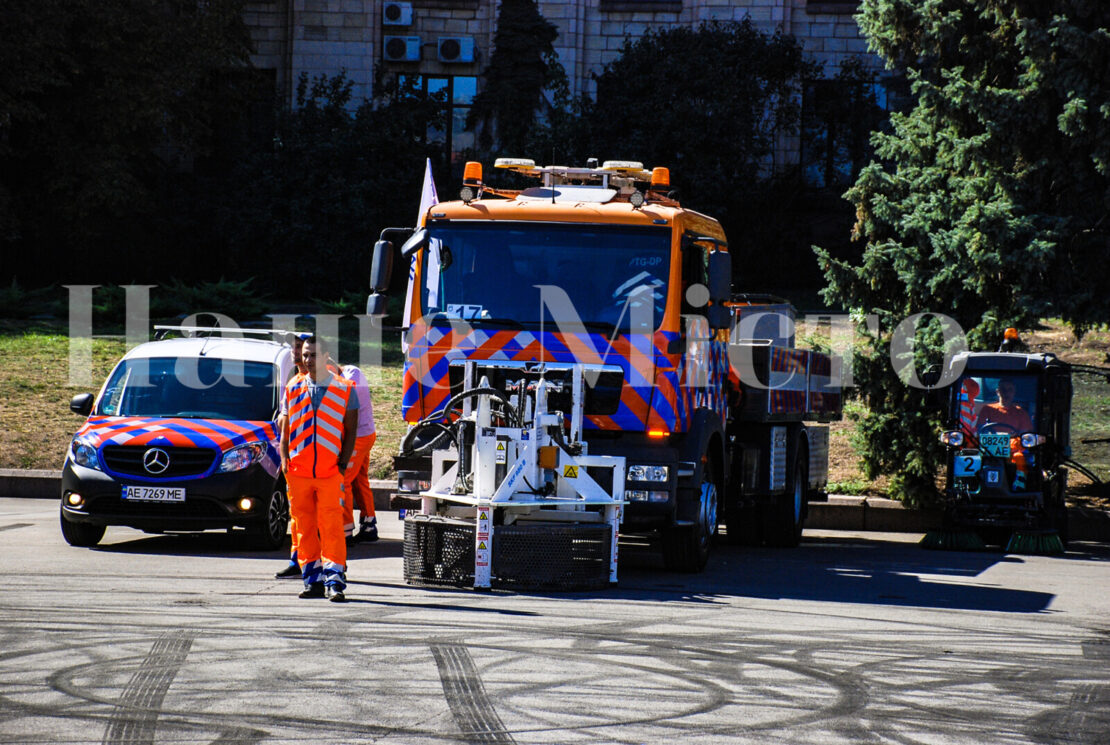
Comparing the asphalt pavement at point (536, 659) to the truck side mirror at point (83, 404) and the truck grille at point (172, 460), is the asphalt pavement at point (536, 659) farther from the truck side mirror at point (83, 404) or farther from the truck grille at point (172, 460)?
the truck side mirror at point (83, 404)

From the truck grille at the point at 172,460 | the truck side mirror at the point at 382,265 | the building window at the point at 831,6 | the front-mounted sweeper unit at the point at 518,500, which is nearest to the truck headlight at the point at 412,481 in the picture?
the front-mounted sweeper unit at the point at 518,500

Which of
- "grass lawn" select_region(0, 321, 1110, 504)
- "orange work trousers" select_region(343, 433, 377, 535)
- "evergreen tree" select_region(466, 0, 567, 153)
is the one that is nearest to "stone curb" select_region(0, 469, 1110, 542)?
"grass lawn" select_region(0, 321, 1110, 504)

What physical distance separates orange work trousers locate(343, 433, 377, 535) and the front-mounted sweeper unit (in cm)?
181

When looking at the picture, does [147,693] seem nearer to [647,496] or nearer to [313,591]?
[313,591]

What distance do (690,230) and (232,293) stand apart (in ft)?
56.6

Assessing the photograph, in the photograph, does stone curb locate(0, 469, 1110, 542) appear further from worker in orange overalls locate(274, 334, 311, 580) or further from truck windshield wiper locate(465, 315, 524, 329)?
worker in orange overalls locate(274, 334, 311, 580)

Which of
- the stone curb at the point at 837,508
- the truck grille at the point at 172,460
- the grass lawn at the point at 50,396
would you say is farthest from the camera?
the grass lawn at the point at 50,396

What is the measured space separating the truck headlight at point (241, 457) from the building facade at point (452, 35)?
77.3 ft

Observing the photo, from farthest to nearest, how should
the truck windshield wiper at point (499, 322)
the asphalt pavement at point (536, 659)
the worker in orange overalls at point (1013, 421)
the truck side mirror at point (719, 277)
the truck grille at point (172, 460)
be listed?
the worker in orange overalls at point (1013, 421), the truck grille at point (172, 460), the truck side mirror at point (719, 277), the truck windshield wiper at point (499, 322), the asphalt pavement at point (536, 659)

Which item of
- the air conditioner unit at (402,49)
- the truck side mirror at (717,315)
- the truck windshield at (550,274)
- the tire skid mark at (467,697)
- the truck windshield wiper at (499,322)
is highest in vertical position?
the air conditioner unit at (402,49)

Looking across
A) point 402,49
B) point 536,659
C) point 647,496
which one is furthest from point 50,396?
point 402,49

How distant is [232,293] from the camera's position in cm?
2795

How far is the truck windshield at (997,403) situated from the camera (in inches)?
650

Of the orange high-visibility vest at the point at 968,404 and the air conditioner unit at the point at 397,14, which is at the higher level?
the air conditioner unit at the point at 397,14
